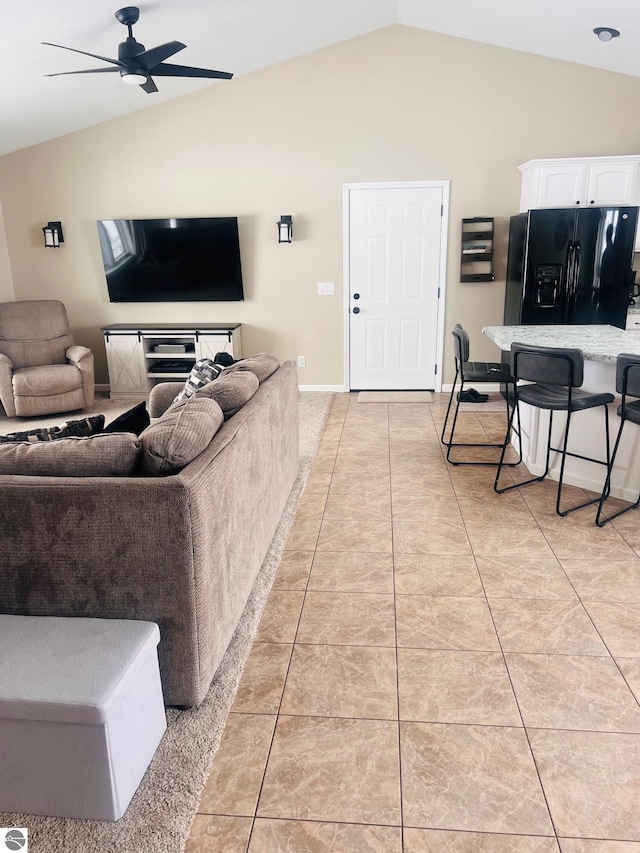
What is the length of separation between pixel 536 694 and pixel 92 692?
1459 mm

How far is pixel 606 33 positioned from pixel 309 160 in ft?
8.81

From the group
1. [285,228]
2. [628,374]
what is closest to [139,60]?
[285,228]

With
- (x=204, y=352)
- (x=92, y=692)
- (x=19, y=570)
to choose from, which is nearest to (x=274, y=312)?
(x=204, y=352)

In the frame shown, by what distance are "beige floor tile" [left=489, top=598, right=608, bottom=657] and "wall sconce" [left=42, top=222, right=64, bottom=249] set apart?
5742mm

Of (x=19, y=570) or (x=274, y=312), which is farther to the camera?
(x=274, y=312)

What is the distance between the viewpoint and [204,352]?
625 centimetres

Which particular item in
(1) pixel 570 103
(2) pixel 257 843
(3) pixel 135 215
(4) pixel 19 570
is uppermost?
(1) pixel 570 103

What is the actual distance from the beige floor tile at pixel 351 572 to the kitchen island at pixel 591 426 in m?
1.53

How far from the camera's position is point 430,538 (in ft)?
10.7

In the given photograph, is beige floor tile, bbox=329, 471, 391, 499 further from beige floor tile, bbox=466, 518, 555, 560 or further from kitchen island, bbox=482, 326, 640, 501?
kitchen island, bbox=482, 326, 640, 501

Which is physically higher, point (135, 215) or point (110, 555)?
point (135, 215)

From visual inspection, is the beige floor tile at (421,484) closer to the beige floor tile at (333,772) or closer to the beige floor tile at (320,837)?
the beige floor tile at (333,772)

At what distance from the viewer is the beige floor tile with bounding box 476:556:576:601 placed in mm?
2717

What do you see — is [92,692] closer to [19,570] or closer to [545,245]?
[19,570]
